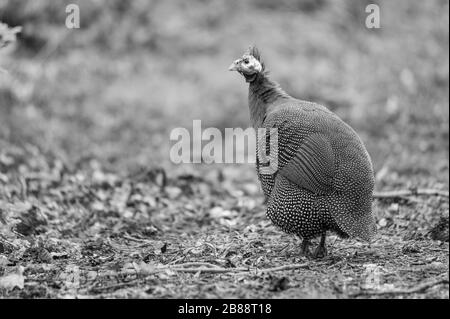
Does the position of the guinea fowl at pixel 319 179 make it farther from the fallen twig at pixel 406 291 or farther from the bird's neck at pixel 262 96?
the fallen twig at pixel 406 291

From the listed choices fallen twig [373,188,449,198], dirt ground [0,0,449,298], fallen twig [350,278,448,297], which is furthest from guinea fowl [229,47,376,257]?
fallen twig [373,188,449,198]

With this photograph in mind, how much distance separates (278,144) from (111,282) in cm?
150

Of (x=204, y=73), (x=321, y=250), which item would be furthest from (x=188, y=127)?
(x=321, y=250)

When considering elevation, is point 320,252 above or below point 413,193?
below

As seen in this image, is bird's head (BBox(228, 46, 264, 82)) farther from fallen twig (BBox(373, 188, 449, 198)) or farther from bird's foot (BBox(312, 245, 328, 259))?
fallen twig (BBox(373, 188, 449, 198))

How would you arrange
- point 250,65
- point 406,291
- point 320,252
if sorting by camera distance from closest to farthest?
point 406,291 < point 320,252 < point 250,65

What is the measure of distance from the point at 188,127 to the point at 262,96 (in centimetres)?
535

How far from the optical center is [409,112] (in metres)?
9.82

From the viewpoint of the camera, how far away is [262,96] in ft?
17.2

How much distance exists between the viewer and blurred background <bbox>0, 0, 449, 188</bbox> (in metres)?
8.88

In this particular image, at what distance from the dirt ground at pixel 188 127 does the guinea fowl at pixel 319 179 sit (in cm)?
28

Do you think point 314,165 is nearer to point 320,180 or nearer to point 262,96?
point 320,180

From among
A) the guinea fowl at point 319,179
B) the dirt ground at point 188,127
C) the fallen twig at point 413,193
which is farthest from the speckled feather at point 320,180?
the fallen twig at point 413,193

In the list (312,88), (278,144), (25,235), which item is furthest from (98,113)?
(278,144)
